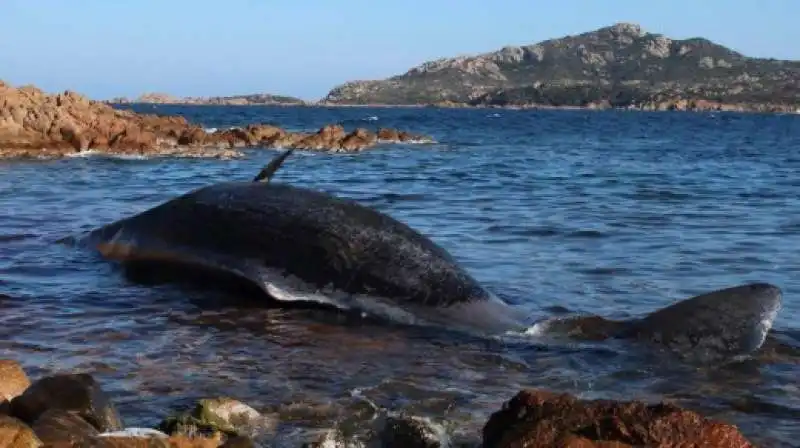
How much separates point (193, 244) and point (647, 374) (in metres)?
3.41

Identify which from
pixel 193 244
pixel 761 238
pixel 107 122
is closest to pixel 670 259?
pixel 761 238

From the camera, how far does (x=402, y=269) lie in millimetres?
6656

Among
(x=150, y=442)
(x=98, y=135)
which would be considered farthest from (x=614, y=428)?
(x=98, y=135)

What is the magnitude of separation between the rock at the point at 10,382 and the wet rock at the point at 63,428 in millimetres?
555

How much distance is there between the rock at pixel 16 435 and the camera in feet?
12.8

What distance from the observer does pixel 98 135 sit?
36750 mm

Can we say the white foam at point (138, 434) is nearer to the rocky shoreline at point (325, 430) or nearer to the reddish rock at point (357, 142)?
the rocky shoreline at point (325, 430)

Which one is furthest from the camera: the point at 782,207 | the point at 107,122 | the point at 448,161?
the point at 107,122

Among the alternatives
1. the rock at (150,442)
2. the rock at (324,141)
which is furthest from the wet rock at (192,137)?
the rock at (150,442)

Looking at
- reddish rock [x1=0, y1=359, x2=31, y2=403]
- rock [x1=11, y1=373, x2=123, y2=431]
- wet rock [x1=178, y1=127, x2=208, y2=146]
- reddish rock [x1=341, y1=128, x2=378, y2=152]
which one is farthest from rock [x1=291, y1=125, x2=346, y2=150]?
rock [x1=11, y1=373, x2=123, y2=431]

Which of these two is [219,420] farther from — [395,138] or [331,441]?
[395,138]

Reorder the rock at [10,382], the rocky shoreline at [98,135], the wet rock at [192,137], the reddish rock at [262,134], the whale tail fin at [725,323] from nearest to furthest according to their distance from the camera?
the rock at [10,382]
the whale tail fin at [725,323]
the rocky shoreline at [98,135]
the wet rock at [192,137]
the reddish rock at [262,134]

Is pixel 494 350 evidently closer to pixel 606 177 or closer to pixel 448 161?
pixel 606 177

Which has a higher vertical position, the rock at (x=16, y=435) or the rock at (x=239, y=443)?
the rock at (x=16, y=435)
